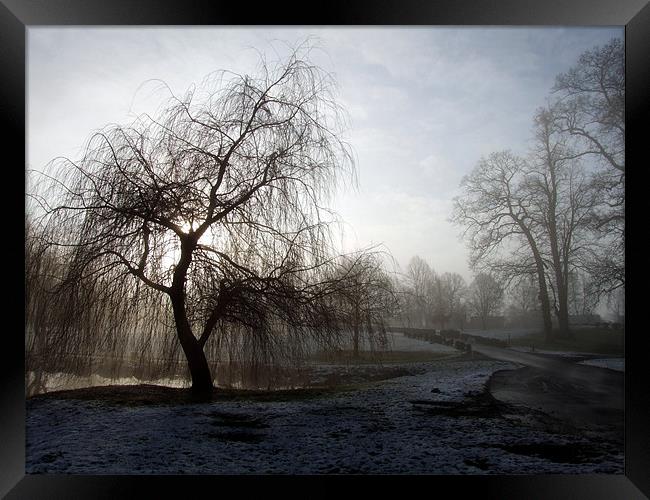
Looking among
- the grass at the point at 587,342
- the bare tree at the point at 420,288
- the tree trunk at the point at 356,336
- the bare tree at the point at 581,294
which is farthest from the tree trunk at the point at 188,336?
the bare tree at the point at 581,294

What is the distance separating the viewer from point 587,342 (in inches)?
116

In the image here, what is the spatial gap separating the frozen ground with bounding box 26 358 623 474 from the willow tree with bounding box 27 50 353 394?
1.32 feet

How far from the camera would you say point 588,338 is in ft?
9.70

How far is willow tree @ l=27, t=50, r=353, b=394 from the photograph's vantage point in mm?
3057

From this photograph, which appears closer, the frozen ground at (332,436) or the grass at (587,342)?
the frozen ground at (332,436)

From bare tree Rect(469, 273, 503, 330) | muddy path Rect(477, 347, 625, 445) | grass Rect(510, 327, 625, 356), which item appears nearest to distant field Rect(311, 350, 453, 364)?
bare tree Rect(469, 273, 503, 330)

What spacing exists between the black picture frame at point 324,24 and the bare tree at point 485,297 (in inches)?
34.1

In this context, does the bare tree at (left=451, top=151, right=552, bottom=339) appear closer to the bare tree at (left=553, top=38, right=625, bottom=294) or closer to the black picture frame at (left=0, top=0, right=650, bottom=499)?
the bare tree at (left=553, top=38, right=625, bottom=294)

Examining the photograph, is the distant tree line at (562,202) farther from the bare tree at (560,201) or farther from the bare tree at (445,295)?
the bare tree at (445,295)

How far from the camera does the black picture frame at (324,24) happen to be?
2824mm

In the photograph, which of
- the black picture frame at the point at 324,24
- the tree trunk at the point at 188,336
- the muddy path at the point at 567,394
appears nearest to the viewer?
the black picture frame at the point at 324,24

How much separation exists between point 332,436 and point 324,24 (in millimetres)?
2803

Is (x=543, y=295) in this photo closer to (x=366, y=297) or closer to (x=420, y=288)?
(x=420, y=288)

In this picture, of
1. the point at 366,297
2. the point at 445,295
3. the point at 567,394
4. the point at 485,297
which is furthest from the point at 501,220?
the point at 567,394
